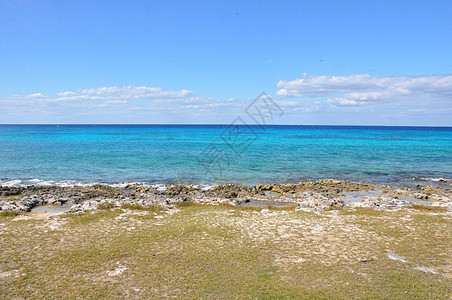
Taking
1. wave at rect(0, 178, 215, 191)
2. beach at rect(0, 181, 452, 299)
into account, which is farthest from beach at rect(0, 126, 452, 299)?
wave at rect(0, 178, 215, 191)

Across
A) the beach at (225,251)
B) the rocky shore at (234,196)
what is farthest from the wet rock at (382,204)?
the beach at (225,251)

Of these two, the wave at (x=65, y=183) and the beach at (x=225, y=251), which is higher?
the beach at (x=225, y=251)

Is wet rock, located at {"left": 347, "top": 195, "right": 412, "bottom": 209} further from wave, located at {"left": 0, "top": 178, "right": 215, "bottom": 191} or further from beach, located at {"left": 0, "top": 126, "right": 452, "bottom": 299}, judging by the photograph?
wave, located at {"left": 0, "top": 178, "right": 215, "bottom": 191}

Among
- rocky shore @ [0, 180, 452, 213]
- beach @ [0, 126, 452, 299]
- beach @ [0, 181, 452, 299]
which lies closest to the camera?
beach @ [0, 181, 452, 299]

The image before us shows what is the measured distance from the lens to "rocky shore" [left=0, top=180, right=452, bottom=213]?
22.3 meters

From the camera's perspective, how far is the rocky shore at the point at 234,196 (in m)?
22.3

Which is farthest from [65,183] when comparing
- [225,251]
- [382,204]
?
[382,204]

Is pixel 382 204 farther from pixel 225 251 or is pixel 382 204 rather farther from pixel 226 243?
pixel 225 251

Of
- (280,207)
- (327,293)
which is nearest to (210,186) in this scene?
(280,207)

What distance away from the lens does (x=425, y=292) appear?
33.1ft

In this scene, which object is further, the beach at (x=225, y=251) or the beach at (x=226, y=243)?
the beach at (x=226, y=243)

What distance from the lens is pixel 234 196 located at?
2681 centimetres

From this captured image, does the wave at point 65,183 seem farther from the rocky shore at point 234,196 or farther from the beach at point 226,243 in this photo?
the beach at point 226,243

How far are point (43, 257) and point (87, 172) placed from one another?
93.1 feet
